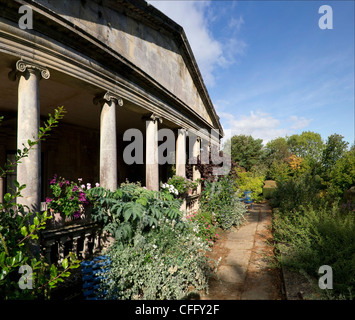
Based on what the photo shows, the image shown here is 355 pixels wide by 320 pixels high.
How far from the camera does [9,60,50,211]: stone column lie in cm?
336

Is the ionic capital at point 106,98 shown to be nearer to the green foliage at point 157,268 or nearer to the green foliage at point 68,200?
the green foliage at point 68,200

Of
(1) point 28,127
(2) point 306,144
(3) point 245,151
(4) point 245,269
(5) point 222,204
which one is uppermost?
(2) point 306,144

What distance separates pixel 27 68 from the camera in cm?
349

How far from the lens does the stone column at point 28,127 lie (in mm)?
3363

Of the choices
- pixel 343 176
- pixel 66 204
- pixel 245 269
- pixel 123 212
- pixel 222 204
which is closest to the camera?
pixel 66 204

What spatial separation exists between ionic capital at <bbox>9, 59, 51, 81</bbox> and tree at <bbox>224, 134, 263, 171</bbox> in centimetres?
2889

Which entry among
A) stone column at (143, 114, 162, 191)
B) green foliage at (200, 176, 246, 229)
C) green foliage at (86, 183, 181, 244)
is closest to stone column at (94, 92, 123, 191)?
A: green foliage at (86, 183, 181, 244)

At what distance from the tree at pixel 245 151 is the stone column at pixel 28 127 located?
29058 millimetres

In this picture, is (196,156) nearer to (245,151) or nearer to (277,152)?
(245,151)

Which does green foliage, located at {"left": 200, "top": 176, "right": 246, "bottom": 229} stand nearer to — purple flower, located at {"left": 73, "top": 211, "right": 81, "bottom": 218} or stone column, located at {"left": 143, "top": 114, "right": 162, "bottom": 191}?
stone column, located at {"left": 143, "top": 114, "right": 162, "bottom": 191}

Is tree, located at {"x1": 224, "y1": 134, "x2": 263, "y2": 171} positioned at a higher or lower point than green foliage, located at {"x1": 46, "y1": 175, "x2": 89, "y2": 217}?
higher

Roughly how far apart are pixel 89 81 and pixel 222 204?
6.15 meters

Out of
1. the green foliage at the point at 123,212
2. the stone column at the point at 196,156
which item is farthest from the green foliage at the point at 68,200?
the stone column at the point at 196,156

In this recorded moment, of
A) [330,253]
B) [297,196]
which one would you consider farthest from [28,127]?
[297,196]
